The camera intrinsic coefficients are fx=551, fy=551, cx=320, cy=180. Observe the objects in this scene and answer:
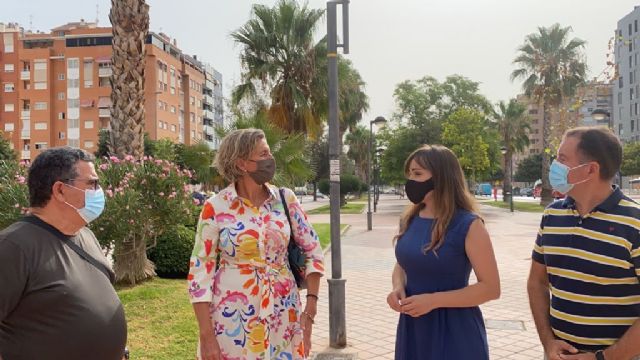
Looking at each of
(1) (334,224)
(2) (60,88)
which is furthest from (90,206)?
(2) (60,88)

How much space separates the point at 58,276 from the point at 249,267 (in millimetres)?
903

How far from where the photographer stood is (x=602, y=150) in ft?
8.17

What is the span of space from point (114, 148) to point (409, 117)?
33597mm

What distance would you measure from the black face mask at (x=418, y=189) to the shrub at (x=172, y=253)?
7.39 meters

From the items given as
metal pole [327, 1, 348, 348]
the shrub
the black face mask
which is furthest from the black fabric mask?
the shrub

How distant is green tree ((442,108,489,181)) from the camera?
35500mm

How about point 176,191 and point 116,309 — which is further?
point 176,191

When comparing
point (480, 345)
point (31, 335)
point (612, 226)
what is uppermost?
point (612, 226)

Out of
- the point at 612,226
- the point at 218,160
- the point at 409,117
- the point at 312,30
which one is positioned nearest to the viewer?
the point at 612,226

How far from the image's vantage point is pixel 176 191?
8.62 m

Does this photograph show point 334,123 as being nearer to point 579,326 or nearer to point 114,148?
point 579,326

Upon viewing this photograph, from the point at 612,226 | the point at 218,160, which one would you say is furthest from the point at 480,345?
the point at 218,160

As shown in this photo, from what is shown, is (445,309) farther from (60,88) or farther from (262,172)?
(60,88)

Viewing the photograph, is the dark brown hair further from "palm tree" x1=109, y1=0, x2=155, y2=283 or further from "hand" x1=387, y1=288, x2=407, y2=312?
"palm tree" x1=109, y1=0, x2=155, y2=283
